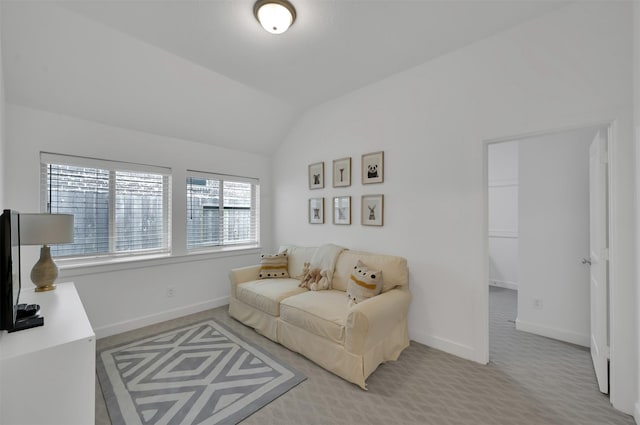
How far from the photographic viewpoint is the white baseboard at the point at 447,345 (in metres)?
2.48

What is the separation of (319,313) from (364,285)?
1.64 ft

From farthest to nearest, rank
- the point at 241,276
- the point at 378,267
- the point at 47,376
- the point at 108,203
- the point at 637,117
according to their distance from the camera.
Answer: the point at 241,276
the point at 108,203
the point at 378,267
the point at 637,117
the point at 47,376

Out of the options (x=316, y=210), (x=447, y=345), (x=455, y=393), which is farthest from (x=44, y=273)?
(x=447, y=345)

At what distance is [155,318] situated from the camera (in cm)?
332

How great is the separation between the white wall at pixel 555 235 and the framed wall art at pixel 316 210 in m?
2.43

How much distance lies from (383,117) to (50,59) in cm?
322

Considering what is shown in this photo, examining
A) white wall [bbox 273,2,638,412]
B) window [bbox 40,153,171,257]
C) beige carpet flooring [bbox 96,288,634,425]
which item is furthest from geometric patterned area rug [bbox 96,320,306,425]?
white wall [bbox 273,2,638,412]

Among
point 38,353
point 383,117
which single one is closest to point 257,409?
point 38,353

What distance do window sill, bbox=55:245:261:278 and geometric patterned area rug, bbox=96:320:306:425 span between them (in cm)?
86

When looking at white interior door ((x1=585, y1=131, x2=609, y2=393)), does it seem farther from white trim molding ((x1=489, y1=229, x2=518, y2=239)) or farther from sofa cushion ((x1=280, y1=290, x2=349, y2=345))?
white trim molding ((x1=489, y1=229, x2=518, y2=239))

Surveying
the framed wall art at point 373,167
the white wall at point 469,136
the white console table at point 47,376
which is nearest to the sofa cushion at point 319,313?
the white wall at point 469,136

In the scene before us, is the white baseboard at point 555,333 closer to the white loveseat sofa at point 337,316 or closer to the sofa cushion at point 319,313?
the white loveseat sofa at point 337,316

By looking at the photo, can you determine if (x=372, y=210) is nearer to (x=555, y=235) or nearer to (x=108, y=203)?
(x=555, y=235)

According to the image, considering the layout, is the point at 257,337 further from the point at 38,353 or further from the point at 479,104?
the point at 479,104
